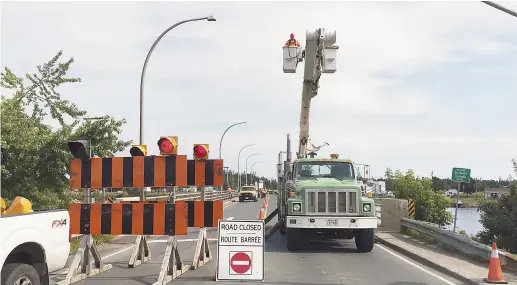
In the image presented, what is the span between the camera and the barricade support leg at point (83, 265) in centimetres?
907

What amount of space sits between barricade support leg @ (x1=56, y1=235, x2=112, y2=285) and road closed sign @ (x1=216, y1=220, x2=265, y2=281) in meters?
2.52

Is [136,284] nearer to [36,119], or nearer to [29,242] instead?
[29,242]

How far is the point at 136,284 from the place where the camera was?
8914mm

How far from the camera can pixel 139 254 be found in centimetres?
1132

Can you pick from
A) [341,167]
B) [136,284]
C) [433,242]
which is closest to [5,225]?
[136,284]

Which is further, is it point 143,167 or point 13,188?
point 13,188

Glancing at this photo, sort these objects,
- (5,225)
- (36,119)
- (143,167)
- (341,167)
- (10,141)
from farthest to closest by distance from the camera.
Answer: (36,119) → (341,167) → (10,141) → (143,167) → (5,225)

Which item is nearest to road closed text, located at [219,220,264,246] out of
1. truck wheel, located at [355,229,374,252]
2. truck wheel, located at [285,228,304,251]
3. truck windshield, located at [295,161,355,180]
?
truck wheel, located at [285,228,304,251]

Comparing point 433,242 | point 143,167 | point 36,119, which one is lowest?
point 433,242

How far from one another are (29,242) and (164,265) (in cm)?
290

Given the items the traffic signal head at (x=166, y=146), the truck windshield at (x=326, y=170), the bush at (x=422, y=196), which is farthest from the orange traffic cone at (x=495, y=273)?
the bush at (x=422, y=196)

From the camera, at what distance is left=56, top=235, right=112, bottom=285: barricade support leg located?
9.07 metres

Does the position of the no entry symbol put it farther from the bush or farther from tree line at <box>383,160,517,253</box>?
the bush

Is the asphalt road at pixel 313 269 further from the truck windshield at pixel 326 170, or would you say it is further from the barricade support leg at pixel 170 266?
the truck windshield at pixel 326 170
